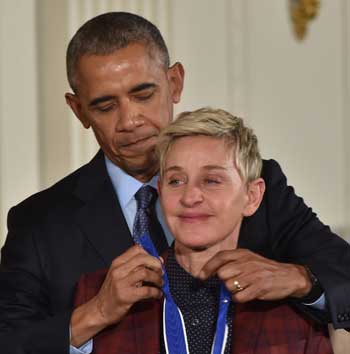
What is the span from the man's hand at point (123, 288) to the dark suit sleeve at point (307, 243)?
318 millimetres

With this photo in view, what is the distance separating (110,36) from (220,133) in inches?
17.3

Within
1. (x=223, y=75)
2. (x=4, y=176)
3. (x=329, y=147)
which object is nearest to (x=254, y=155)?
(x=4, y=176)

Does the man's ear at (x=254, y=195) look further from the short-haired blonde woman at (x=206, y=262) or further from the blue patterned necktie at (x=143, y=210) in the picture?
the blue patterned necktie at (x=143, y=210)

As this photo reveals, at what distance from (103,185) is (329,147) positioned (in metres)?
2.08

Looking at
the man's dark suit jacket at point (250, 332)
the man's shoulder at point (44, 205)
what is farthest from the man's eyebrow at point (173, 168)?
the man's shoulder at point (44, 205)

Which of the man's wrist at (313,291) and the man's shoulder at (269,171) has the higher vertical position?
the man's shoulder at (269,171)

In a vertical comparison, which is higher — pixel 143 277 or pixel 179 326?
pixel 143 277

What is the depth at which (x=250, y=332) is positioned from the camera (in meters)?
2.29

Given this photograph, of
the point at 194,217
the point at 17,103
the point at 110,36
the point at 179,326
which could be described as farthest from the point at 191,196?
the point at 17,103

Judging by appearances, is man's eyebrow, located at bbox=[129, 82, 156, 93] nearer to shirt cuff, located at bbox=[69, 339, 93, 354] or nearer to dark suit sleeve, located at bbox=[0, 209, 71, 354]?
dark suit sleeve, located at bbox=[0, 209, 71, 354]

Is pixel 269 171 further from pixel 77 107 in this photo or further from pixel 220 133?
pixel 77 107

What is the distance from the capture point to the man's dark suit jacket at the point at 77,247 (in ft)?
7.82

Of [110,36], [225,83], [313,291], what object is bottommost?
[313,291]

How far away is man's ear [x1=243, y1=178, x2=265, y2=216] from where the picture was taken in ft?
7.78
